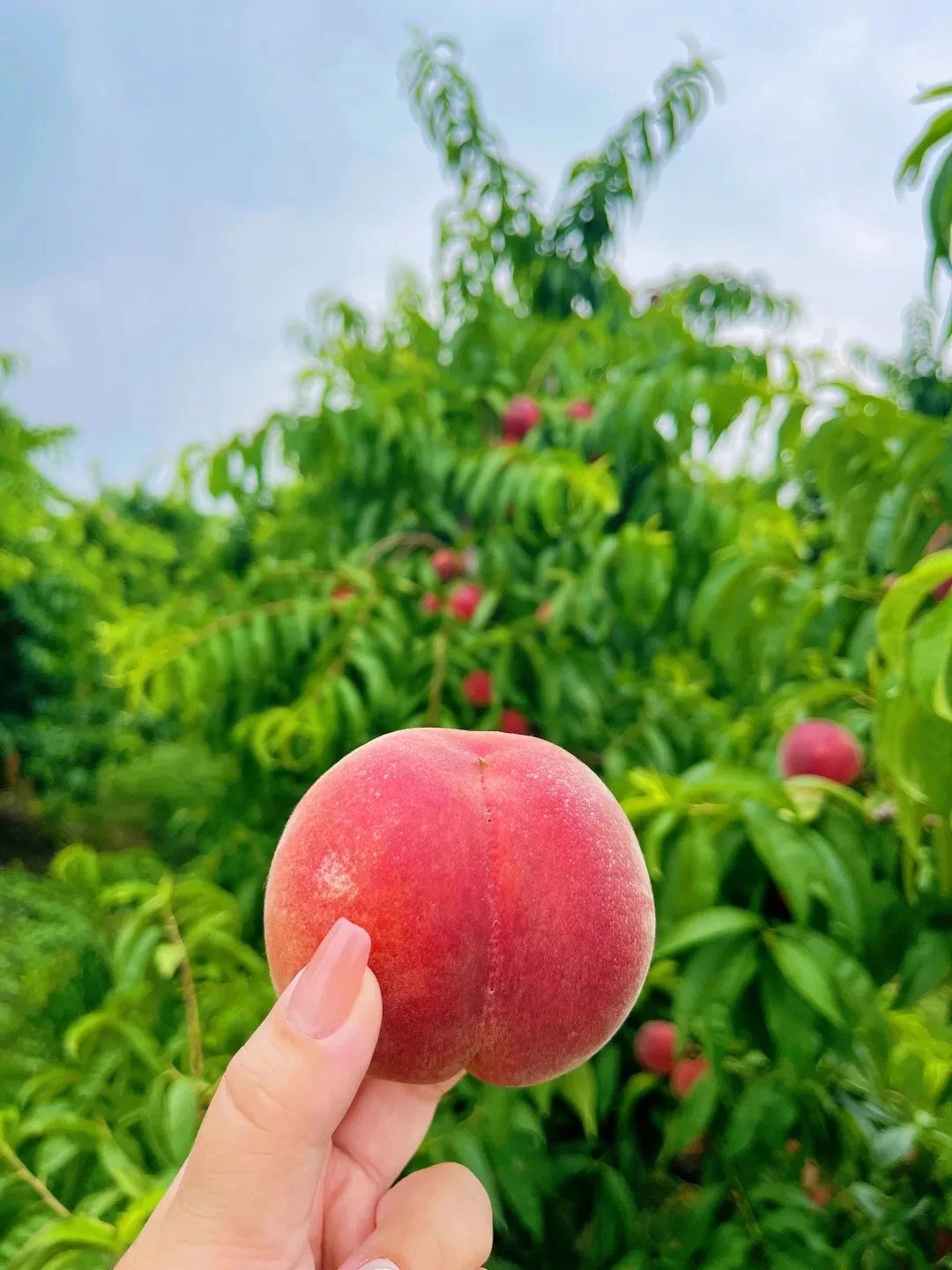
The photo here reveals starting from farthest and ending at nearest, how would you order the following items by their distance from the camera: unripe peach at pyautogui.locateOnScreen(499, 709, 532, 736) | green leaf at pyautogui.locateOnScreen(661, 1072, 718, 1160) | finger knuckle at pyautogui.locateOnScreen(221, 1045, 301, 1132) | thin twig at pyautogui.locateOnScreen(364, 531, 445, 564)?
1. thin twig at pyautogui.locateOnScreen(364, 531, 445, 564)
2. unripe peach at pyautogui.locateOnScreen(499, 709, 532, 736)
3. green leaf at pyautogui.locateOnScreen(661, 1072, 718, 1160)
4. finger knuckle at pyautogui.locateOnScreen(221, 1045, 301, 1132)

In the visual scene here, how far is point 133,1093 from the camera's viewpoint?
1.39 m

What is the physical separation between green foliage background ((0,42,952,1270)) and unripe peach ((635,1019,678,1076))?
0.10 ft

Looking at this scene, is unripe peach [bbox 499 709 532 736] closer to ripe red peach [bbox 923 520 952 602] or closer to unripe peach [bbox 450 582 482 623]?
unripe peach [bbox 450 582 482 623]

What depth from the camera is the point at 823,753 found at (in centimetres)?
114

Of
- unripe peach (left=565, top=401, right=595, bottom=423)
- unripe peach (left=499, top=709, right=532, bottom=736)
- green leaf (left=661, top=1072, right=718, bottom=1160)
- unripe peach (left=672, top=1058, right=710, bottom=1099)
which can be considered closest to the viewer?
green leaf (left=661, top=1072, right=718, bottom=1160)

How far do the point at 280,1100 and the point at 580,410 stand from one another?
2036 mm

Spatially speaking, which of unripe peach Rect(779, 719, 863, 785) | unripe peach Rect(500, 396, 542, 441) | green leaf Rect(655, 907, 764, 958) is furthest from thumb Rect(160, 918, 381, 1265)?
unripe peach Rect(500, 396, 542, 441)

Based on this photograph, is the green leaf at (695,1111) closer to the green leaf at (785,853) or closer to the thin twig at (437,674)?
the green leaf at (785,853)

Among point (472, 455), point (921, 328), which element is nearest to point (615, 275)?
point (472, 455)

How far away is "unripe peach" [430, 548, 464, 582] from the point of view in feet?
7.18

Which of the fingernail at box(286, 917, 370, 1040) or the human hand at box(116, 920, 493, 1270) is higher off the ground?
the fingernail at box(286, 917, 370, 1040)

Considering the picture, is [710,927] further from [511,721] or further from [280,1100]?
[511,721]

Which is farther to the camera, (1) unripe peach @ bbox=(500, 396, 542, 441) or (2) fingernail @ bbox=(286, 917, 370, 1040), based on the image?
(1) unripe peach @ bbox=(500, 396, 542, 441)

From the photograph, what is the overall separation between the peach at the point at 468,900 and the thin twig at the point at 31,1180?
64 centimetres
